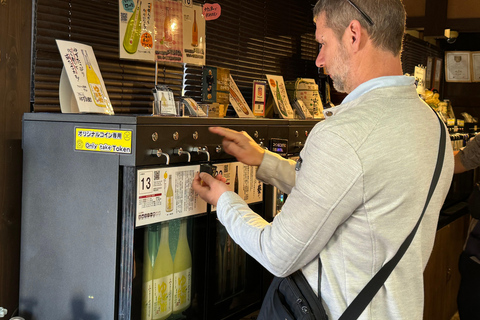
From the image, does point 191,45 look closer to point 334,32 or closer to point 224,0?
point 224,0

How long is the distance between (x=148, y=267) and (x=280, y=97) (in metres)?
1.59

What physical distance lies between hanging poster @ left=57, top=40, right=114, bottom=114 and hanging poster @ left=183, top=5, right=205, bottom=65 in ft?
2.46

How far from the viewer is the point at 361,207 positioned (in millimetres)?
1368

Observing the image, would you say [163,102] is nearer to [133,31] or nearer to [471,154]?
[133,31]

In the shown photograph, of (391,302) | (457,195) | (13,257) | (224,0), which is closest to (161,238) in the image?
(13,257)

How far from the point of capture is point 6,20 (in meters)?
2.02

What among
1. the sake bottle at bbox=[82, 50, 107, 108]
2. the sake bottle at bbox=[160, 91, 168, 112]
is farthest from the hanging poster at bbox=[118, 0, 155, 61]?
the sake bottle at bbox=[160, 91, 168, 112]

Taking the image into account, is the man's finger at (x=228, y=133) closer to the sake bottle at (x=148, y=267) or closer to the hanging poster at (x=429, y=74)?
the sake bottle at (x=148, y=267)

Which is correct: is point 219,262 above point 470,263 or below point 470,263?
above

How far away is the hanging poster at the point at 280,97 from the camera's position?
317 centimetres

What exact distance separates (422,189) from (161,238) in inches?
41.1

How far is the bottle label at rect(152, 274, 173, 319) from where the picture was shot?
2061 millimetres

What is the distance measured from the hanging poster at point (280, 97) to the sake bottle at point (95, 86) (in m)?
1.23

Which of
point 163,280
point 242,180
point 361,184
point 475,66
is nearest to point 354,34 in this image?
point 361,184
